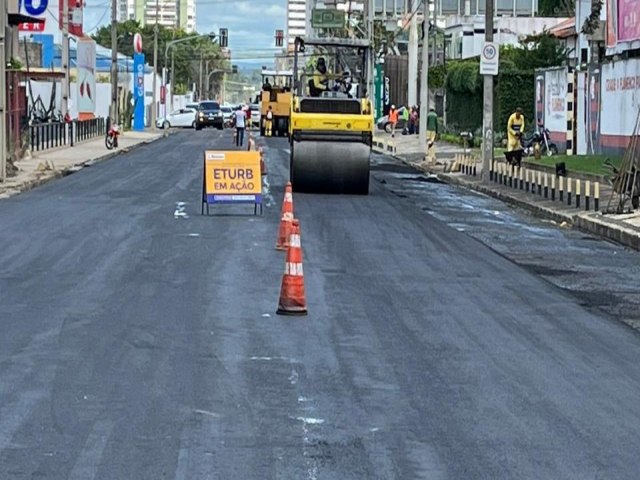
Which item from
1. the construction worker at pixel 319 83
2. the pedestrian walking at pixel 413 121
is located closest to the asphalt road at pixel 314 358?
the construction worker at pixel 319 83

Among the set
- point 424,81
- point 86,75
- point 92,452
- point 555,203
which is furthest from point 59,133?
point 92,452

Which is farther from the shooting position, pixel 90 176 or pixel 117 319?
pixel 90 176

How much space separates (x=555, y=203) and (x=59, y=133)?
1246 inches

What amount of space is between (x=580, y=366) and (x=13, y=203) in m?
18.3

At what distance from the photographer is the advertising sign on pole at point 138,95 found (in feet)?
275

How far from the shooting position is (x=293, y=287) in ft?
42.7

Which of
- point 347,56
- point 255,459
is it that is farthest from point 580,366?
point 347,56

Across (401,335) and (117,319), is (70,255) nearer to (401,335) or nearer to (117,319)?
(117,319)

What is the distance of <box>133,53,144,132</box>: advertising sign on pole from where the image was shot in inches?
3297

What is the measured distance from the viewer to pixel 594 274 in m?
17.4

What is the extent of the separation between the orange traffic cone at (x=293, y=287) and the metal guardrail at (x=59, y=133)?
35.4 m

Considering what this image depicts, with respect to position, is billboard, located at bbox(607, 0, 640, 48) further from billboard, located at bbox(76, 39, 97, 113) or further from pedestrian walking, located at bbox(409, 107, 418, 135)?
billboard, located at bbox(76, 39, 97, 113)

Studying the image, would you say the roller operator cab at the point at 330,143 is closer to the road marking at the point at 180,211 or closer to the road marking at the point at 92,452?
the road marking at the point at 180,211

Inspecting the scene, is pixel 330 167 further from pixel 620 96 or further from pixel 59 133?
pixel 59 133
